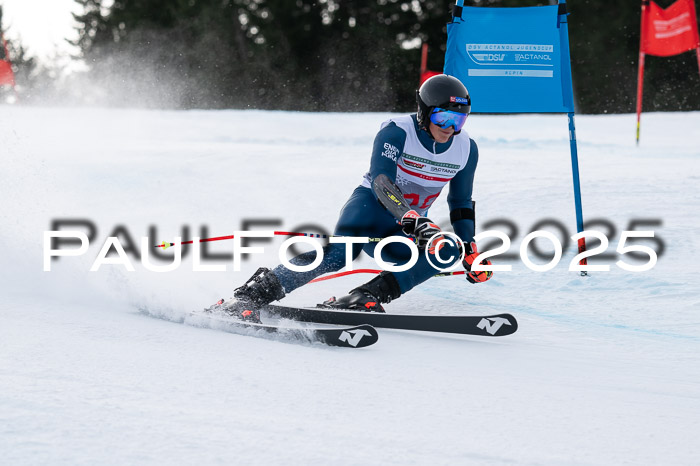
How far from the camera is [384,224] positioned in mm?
3797

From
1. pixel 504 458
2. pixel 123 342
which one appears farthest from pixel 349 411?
pixel 123 342

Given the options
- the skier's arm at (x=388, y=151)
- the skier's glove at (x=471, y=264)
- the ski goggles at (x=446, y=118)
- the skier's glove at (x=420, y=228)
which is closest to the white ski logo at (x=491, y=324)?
the skier's glove at (x=471, y=264)

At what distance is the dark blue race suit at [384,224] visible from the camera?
3566 millimetres

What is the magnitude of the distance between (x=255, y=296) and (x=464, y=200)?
A: 45.6 inches

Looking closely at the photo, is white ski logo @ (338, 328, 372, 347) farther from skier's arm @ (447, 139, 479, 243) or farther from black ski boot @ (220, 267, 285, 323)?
skier's arm @ (447, 139, 479, 243)

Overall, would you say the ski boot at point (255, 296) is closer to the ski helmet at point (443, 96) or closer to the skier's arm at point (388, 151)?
the skier's arm at point (388, 151)

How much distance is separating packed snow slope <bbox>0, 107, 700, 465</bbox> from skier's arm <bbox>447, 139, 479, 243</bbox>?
0.51 meters

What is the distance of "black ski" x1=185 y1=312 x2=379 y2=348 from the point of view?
2986 millimetres

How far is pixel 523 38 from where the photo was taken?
4.78 m

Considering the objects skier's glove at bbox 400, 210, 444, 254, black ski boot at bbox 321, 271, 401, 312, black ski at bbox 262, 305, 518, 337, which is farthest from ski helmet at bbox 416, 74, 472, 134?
black ski at bbox 262, 305, 518, 337

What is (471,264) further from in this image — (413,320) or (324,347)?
(324,347)

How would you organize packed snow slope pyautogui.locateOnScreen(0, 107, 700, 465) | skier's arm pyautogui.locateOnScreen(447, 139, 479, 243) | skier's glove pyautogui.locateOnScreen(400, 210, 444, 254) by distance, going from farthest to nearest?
skier's arm pyautogui.locateOnScreen(447, 139, 479, 243)
skier's glove pyautogui.locateOnScreen(400, 210, 444, 254)
packed snow slope pyautogui.locateOnScreen(0, 107, 700, 465)

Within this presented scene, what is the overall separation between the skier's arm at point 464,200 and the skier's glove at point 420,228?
49 centimetres

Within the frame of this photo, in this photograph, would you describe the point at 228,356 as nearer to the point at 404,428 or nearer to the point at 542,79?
the point at 404,428
